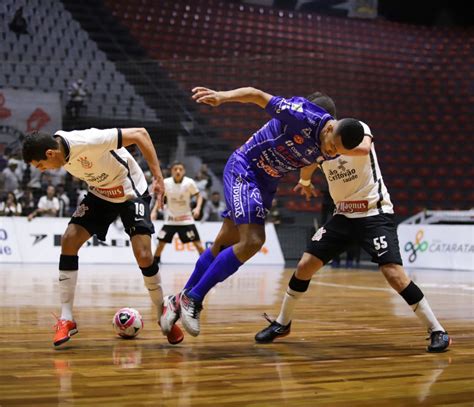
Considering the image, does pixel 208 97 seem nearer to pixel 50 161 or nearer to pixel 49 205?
pixel 50 161

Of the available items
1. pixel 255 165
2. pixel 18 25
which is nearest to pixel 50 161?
pixel 255 165

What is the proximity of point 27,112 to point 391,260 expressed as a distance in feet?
51.6

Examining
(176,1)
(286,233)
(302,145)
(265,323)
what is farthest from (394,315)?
(176,1)

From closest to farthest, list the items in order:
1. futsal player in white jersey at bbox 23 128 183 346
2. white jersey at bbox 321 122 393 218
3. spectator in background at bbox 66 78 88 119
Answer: futsal player in white jersey at bbox 23 128 183 346 < white jersey at bbox 321 122 393 218 < spectator in background at bbox 66 78 88 119

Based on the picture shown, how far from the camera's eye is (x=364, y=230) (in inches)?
187

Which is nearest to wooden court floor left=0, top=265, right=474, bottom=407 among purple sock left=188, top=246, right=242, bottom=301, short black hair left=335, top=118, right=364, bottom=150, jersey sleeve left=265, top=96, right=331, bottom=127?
purple sock left=188, top=246, right=242, bottom=301

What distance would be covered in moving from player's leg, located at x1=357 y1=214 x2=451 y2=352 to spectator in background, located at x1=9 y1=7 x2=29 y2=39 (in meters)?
18.1

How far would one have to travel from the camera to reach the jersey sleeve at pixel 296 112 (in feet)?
14.5

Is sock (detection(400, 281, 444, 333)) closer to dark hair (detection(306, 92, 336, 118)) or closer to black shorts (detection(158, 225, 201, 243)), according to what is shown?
→ dark hair (detection(306, 92, 336, 118))

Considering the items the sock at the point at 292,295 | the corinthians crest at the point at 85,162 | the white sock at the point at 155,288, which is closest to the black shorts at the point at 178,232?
the white sock at the point at 155,288

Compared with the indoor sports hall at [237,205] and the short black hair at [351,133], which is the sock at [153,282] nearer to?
the indoor sports hall at [237,205]

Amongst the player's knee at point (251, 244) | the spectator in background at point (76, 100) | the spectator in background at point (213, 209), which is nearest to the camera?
the player's knee at point (251, 244)

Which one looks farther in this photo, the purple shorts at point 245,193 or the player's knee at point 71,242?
the player's knee at point 71,242

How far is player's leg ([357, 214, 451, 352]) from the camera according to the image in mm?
4664
